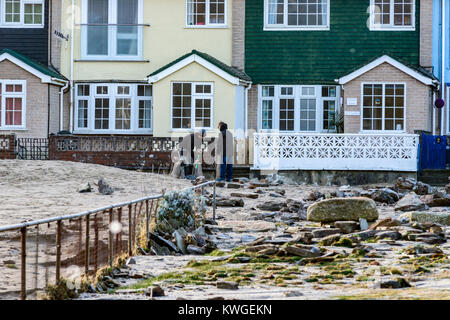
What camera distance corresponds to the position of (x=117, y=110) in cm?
3316

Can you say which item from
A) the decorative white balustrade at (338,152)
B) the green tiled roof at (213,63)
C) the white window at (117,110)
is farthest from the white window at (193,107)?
the decorative white balustrade at (338,152)

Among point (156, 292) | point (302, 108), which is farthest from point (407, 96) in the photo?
point (156, 292)

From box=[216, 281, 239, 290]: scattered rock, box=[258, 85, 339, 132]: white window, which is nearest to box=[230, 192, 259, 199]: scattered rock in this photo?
box=[258, 85, 339, 132]: white window

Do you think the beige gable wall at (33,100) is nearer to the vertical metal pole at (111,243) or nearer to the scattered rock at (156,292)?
the vertical metal pole at (111,243)

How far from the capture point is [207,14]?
108ft

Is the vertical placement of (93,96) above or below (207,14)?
below

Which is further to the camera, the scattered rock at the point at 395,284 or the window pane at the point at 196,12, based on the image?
the window pane at the point at 196,12

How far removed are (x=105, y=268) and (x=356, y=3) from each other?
2394cm

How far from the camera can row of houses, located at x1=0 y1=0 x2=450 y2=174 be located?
31516mm

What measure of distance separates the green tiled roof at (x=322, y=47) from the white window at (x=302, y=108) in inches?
13.2

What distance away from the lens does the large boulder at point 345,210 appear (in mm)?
16828
